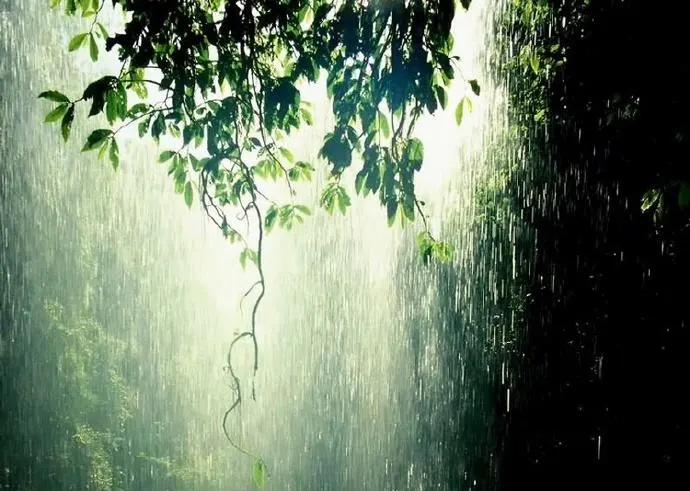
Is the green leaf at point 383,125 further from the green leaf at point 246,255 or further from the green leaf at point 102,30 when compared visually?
the green leaf at point 102,30

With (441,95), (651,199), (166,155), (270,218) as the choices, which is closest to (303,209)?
(270,218)

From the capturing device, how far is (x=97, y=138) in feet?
5.68

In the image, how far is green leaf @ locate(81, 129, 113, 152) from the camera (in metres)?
1.72

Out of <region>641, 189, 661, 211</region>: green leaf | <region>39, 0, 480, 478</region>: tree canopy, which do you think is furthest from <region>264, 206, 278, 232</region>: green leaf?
<region>641, 189, 661, 211</region>: green leaf

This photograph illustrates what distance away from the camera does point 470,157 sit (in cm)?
939

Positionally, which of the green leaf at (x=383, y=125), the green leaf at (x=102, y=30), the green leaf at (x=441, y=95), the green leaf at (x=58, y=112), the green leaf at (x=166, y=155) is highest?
the green leaf at (x=102, y=30)

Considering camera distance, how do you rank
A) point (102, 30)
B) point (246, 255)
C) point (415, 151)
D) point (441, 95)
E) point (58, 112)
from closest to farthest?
point (58, 112)
point (441, 95)
point (415, 151)
point (102, 30)
point (246, 255)

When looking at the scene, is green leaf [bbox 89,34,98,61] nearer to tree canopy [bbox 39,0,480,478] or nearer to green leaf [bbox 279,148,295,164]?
tree canopy [bbox 39,0,480,478]

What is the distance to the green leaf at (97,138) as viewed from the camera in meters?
1.72

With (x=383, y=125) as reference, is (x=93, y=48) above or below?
above

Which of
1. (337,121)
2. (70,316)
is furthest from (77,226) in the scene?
(337,121)

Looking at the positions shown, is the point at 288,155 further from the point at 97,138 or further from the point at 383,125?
the point at 97,138

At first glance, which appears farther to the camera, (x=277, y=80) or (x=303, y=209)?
(x=303, y=209)

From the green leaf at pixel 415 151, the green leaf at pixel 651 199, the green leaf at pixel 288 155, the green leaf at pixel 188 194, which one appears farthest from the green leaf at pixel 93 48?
the green leaf at pixel 651 199
